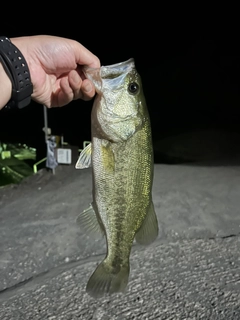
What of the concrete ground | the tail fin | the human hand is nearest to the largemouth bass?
the tail fin

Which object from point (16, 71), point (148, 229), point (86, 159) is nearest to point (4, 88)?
point (16, 71)

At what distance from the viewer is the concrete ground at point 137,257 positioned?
2672 mm

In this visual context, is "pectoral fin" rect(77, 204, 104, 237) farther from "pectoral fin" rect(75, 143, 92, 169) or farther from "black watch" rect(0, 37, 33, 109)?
"black watch" rect(0, 37, 33, 109)

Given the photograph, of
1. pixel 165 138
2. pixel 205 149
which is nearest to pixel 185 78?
pixel 165 138

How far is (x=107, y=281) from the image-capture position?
163 centimetres

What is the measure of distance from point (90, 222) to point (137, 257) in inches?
68.7

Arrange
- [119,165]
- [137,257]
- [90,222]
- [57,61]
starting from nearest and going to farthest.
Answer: [119,165] → [90,222] → [57,61] → [137,257]

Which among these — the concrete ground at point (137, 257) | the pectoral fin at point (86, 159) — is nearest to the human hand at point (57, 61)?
the pectoral fin at point (86, 159)

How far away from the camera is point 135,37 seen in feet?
55.2

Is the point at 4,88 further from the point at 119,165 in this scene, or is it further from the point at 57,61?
the point at 119,165

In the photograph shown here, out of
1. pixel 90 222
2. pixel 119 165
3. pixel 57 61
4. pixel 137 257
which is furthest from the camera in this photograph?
pixel 137 257

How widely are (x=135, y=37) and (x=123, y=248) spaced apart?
53.4ft

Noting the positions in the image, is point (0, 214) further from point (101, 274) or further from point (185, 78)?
point (185, 78)

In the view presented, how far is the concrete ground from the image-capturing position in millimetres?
2672
